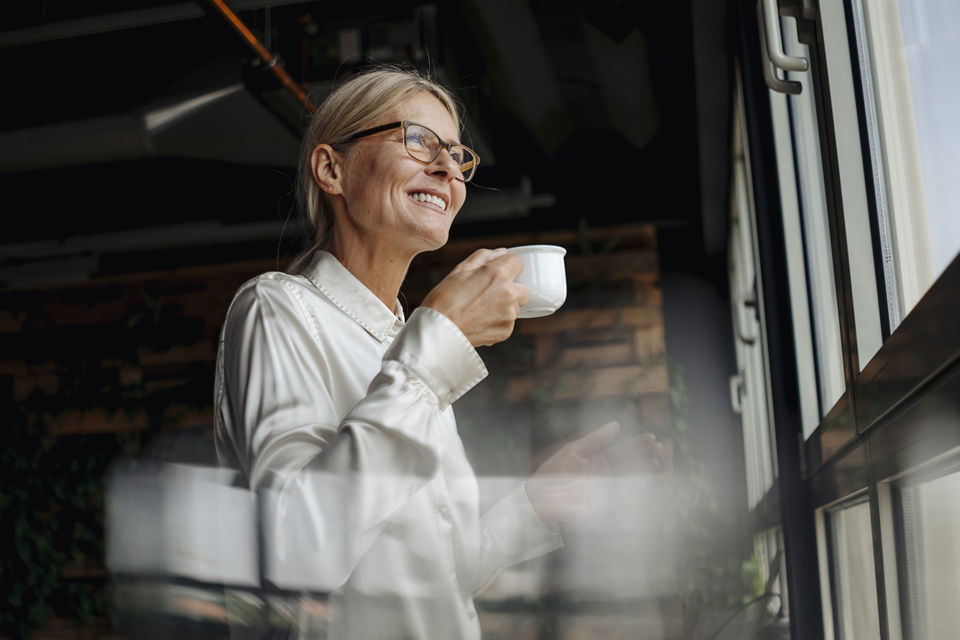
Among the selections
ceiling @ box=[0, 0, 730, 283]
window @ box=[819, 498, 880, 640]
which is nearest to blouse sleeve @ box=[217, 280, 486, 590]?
window @ box=[819, 498, 880, 640]

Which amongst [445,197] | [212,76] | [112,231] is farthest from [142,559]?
[112,231]

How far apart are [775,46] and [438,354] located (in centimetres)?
44

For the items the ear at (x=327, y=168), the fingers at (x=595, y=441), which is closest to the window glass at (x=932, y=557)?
the fingers at (x=595, y=441)

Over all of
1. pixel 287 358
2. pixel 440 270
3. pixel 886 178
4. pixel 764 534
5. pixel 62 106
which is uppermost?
pixel 62 106

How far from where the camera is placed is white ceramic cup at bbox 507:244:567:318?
53 cm

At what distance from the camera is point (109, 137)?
1.75 m

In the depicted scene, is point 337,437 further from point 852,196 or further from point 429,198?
point 852,196

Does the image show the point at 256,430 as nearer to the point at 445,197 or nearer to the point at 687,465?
the point at 445,197

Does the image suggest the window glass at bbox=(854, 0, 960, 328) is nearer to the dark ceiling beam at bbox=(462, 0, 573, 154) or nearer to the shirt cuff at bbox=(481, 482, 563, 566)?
the shirt cuff at bbox=(481, 482, 563, 566)

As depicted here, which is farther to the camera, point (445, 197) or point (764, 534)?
point (764, 534)

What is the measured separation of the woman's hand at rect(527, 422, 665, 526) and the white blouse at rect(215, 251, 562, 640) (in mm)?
71

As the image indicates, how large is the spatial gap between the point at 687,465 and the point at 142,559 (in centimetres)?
181

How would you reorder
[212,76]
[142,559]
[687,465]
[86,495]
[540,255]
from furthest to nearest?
[86,495], [687,465], [212,76], [142,559], [540,255]

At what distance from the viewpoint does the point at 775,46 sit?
679mm
